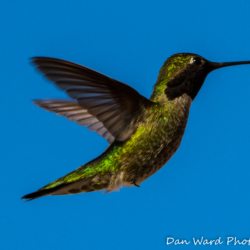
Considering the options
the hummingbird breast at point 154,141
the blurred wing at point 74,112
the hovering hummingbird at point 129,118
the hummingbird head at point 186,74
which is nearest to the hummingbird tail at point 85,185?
the hovering hummingbird at point 129,118

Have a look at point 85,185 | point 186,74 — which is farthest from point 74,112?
point 186,74

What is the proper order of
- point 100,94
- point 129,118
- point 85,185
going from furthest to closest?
point 85,185 → point 129,118 → point 100,94

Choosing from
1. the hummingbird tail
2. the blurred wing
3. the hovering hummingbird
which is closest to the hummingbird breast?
the hovering hummingbird

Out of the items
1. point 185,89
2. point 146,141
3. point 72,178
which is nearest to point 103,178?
point 72,178

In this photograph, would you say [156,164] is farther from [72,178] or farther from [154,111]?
[72,178]

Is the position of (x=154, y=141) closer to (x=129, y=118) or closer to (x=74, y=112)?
(x=129, y=118)

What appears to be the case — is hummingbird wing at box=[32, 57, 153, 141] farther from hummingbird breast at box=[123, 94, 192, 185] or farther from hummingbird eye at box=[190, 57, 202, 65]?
hummingbird eye at box=[190, 57, 202, 65]
